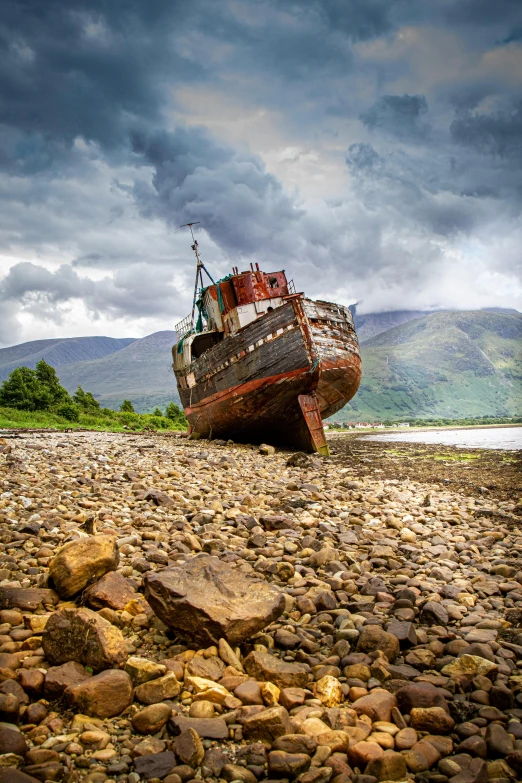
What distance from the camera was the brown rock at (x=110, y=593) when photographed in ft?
11.2

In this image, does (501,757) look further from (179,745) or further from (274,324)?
(274,324)

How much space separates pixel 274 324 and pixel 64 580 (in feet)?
45.6

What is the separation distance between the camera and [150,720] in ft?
7.68

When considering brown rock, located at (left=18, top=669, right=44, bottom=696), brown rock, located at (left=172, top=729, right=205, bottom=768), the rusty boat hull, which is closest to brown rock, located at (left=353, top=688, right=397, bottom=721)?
brown rock, located at (left=172, top=729, right=205, bottom=768)

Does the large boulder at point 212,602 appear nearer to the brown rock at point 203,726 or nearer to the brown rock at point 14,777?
the brown rock at point 203,726

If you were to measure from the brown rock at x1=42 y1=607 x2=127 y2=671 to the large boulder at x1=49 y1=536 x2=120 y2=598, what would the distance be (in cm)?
69

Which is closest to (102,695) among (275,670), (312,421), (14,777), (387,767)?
(14,777)

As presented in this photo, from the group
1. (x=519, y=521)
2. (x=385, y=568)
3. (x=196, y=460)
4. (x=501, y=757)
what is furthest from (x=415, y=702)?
(x=196, y=460)

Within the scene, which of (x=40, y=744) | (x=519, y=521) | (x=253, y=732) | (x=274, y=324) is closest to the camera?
(x=40, y=744)

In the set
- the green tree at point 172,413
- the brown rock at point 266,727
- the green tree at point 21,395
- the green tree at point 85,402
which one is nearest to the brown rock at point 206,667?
the brown rock at point 266,727

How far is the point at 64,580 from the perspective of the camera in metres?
3.49

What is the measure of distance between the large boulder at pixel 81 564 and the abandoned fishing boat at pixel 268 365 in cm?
1300

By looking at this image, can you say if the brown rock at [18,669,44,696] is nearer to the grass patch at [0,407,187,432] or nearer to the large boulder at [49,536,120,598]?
the large boulder at [49,536,120,598]

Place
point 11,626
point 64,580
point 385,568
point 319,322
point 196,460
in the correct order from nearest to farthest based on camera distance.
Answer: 1. point 11,626
2. point 64,580
3. point 385,568
4. point 196,460
5. point 319,322
